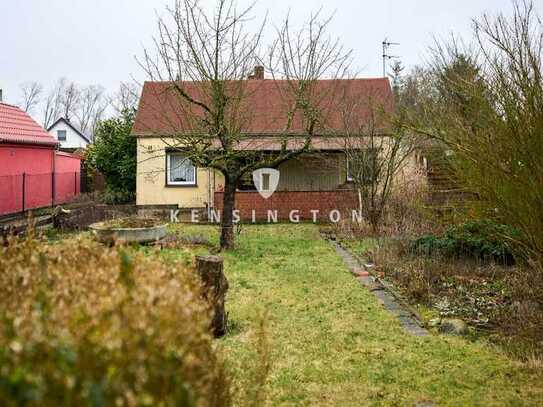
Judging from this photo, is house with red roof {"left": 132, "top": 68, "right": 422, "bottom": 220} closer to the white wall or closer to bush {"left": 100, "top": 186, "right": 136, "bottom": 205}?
bush {"left": 100, "top": 186, "right": 136, "bottom": 205}

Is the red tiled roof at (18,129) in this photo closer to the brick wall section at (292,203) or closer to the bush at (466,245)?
the brick wall section at (292,203)

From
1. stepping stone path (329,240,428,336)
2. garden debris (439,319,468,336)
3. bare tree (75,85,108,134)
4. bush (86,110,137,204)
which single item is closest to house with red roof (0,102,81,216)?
bush (86,110,137,204)

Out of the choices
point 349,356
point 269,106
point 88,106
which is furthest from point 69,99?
point 349,356

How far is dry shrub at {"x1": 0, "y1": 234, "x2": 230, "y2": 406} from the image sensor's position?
1.80 meters

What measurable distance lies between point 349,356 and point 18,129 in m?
20.3

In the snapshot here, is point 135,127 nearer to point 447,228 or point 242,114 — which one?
point 242,114

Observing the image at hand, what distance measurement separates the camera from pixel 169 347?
2162 millimetres

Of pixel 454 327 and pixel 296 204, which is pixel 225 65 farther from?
pixel 454 327

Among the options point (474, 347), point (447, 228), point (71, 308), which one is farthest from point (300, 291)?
point (71, 308)

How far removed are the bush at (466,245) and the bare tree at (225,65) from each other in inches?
160

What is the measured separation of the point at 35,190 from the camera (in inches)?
861

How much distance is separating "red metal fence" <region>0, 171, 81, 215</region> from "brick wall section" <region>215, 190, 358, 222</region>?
7341 millimetres

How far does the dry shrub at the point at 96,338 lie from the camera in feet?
5.90

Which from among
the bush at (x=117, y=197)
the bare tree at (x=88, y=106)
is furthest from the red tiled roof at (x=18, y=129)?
the bare tree at (x=88, y=106)
